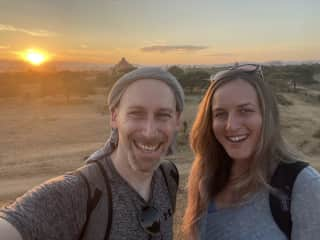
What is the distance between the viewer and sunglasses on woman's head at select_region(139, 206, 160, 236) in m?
1.77

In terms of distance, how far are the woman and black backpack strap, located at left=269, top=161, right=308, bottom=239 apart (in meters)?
0.01

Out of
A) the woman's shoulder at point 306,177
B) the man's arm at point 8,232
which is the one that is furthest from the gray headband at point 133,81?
the woman's shoulder at point 306,177

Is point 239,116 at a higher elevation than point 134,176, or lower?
higher

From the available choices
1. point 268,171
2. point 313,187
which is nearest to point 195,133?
point 268,171

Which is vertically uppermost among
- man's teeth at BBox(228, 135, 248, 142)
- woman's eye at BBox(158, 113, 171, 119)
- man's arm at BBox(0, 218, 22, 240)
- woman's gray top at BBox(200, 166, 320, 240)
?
woman's eye at BBox(158, 113, 171, 119)

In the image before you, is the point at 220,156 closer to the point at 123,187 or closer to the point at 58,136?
the point at 123,187

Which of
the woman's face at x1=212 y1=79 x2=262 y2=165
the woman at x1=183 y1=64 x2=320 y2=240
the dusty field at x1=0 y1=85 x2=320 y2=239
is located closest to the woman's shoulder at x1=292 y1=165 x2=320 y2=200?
the woman at x1=183 y1=64 x2=320 y2=240

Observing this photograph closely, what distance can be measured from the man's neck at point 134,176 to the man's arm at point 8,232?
1.92ft

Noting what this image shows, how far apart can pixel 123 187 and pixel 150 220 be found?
20cm

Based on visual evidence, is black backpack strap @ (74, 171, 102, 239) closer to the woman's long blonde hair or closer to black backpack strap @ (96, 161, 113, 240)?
black backpack strap @ (96, 161, 113, 240)

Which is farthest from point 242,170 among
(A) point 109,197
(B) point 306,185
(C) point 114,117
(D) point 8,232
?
(D) point 8,232

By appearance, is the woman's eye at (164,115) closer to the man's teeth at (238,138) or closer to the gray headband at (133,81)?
the gray headband at (133,81)

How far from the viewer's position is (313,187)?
1.86 metres

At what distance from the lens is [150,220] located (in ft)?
5.90
